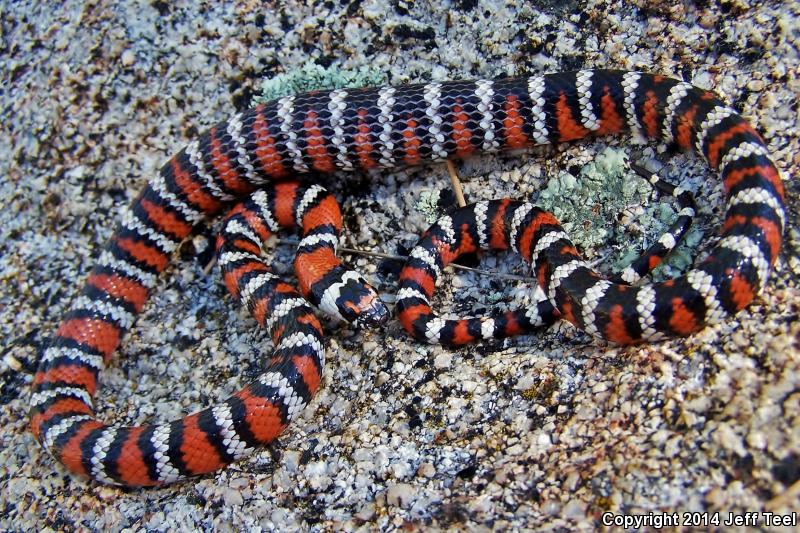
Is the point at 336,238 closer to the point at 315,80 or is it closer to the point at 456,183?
the point at 456,183

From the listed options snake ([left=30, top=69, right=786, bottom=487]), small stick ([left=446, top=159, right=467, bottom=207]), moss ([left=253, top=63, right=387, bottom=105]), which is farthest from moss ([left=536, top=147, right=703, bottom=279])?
moss ([left=253, top=63, right=387, bottom=105])

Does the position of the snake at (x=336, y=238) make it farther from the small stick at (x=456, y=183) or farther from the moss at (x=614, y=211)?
the moss at (x=614, y=211)

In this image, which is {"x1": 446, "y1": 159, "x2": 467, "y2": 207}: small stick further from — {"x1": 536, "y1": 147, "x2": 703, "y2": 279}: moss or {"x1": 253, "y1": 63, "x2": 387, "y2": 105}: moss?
{"x1": 253, "y1": 63, "x2": 387, "y2": 105}: moss

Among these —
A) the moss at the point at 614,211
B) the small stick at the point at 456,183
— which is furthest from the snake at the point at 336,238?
the moss at the point at 614,211

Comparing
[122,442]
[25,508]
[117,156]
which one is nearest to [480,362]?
[122,442]

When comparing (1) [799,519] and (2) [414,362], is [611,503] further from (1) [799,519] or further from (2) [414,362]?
(2) [414,362]
